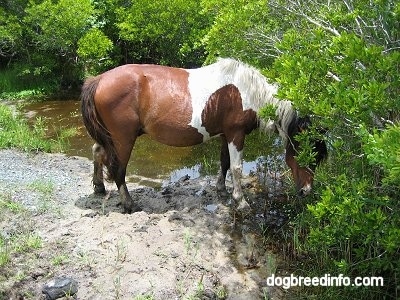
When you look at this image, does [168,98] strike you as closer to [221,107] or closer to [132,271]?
[221,107]

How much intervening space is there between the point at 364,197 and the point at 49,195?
4.06m

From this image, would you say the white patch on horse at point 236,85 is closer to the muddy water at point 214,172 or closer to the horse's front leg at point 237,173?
the horse's front leg at point 237,173

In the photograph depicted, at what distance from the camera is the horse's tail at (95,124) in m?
5.22

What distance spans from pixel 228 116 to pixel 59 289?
2.69 m

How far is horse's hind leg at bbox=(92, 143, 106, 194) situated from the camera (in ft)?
18.5

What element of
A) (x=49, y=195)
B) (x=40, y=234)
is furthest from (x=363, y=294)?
(x=49, y=195)

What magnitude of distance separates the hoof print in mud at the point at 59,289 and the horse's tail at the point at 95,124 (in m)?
1.71

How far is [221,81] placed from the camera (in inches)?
208

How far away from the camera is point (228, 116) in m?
5.36

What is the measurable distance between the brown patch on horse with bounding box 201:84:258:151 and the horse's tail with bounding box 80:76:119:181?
1163 millimetres

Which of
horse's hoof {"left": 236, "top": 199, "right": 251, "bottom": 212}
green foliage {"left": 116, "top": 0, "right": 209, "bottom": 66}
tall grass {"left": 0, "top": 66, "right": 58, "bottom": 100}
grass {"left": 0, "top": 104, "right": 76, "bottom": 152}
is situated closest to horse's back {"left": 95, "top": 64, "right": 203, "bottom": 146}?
horse's hoof {"left": 236, "top": 199, "right": 251, "bottom": 212}

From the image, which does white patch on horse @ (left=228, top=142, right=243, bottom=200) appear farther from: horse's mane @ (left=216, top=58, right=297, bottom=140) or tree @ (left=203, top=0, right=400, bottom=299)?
tree @ (left=203, top=0, right=400, bottom=299)

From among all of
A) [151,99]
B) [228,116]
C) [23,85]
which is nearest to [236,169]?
[228,116]

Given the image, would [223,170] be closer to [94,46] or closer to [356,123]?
[356,123]
